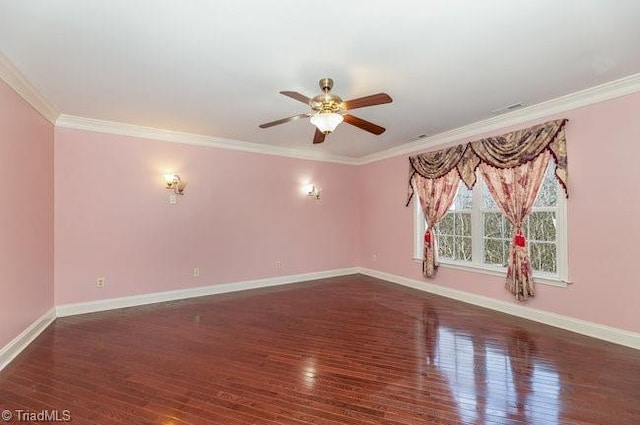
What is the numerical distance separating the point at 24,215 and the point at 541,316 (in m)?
5.93

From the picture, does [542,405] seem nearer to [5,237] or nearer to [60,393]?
[60,393]

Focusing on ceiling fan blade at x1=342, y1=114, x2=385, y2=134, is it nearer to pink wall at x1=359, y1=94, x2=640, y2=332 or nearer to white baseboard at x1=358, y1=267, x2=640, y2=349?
pink wall at x1=359, y1=94, x2=640, y2=332

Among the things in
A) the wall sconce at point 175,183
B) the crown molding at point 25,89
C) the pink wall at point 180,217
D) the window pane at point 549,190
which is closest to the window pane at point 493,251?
the window pane at point 549,190

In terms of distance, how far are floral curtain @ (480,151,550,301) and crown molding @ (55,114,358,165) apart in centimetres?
335

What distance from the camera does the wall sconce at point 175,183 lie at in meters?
4.69

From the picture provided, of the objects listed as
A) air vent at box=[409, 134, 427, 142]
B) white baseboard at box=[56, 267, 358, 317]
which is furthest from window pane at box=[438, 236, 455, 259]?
white baseboard at box=[56, 267, 358, 317]

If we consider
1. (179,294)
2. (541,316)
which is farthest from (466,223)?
(179,294)

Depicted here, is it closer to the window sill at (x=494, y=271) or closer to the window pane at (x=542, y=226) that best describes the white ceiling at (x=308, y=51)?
the window pane at (x=542, y=226)

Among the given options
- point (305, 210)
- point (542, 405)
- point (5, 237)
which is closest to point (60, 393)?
point (5, 237)

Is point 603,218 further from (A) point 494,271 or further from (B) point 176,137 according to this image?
(B) point 176,137

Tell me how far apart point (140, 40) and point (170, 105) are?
140 cm

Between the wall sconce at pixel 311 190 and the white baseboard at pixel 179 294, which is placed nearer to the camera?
the white baseboard at pixel 179 294

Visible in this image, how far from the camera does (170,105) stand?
11.9ft

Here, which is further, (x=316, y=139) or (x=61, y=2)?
(x=316, y=139)
